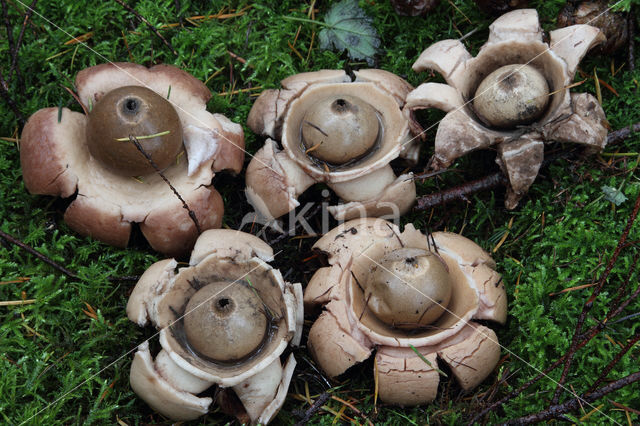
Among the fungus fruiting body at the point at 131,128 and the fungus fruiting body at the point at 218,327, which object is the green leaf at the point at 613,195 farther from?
the fungus fruiting body at the point at 131,128

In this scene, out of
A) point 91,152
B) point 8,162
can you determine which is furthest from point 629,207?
point 8,162

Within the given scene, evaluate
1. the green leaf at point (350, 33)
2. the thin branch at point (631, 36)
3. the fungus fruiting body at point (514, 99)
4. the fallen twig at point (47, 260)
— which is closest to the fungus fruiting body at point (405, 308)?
the fungus fruiting body at point (514, 99)

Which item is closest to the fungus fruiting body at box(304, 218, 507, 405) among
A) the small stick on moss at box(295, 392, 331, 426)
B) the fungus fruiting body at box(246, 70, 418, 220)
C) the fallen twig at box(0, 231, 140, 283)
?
the small stick on moss at box(295, 392, 331, 426)

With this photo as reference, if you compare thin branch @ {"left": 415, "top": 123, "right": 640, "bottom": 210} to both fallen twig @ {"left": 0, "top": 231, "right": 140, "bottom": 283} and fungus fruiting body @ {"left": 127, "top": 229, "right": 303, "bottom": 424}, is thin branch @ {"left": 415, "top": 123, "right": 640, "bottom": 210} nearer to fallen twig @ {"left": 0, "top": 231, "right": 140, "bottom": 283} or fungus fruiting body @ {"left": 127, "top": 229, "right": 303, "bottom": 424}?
fungus fruiting body @ {"left": 127, "top": 229, "right": 303, "bottom": 424}

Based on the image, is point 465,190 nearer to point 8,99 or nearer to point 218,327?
point 218,327

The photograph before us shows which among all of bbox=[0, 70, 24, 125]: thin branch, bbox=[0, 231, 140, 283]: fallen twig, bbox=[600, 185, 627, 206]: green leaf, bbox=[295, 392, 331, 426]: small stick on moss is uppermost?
bbox=[600, 185, 627, 206]: green leaf

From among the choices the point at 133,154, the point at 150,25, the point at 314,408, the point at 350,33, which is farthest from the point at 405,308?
the point at 150,25
